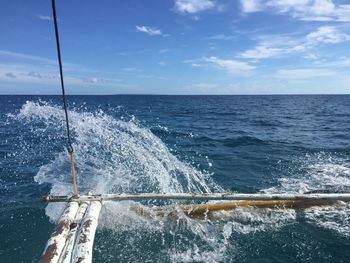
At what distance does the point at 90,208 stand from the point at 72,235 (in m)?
0.92

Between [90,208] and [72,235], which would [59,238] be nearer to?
[72,235]

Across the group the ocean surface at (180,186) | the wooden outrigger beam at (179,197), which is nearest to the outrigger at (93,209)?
the wooden outrigger beam at (179,197)

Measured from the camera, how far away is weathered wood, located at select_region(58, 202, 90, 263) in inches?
173

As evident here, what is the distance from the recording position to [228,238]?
722 centimetres

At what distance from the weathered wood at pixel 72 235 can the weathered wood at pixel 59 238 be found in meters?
0.06

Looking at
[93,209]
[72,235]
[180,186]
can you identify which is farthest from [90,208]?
[180,186]

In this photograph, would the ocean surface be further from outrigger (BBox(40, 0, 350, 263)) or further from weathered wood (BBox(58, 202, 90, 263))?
weathered wood (BBox(58, 202, 90, 263))

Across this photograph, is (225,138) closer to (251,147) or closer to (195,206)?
(251,147)

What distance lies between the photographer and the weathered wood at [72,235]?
438 cm

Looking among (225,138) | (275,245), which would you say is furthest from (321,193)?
(225,138)

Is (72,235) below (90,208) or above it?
below

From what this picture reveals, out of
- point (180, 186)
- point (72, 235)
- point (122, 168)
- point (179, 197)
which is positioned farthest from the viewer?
point (122, 168)

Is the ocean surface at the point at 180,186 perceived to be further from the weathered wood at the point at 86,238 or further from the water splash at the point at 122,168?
the weathered wood at the point at 86,238

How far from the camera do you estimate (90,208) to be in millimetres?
5828
